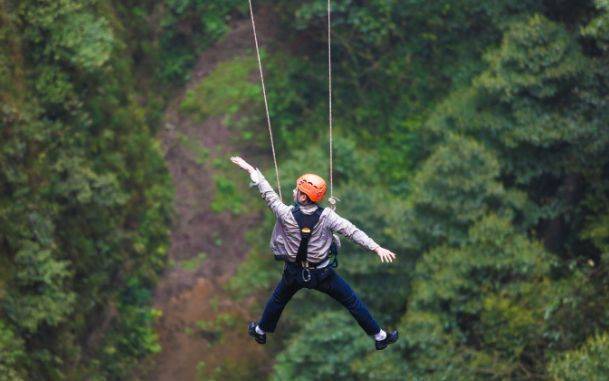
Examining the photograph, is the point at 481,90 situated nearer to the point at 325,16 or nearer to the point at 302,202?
the point at 325,16

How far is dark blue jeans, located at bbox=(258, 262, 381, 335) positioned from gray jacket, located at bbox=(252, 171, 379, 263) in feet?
0.48

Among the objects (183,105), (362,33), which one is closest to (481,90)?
(362,33)

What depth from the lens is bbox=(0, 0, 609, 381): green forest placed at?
17.7 m

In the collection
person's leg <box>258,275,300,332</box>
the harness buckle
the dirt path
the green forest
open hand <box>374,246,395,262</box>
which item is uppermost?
open hand <box>374,246,395,262</box>

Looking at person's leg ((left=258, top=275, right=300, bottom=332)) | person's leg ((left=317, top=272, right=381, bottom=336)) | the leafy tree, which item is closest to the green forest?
the leafy tree

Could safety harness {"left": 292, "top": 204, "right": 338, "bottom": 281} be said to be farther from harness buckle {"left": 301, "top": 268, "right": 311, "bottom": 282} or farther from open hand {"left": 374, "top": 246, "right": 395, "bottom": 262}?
open hand {"left": 374, "top": 246, "right": 395, "bottom": 262}

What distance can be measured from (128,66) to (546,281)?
371 inches

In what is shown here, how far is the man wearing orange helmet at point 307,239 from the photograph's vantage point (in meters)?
9.77

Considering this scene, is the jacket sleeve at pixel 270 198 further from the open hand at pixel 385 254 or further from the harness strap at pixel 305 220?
the open hand at pixel 385 254

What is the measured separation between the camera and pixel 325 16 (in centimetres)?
2233

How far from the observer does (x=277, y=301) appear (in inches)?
415

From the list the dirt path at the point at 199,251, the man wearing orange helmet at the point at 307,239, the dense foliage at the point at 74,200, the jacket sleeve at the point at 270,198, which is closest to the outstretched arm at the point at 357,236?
the man wearing orange helmet at the point at 307,239

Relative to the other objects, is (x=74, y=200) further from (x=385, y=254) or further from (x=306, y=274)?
(x=385, y=254)

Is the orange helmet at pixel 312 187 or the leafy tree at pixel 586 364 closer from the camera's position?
the orange helmet at pixel 312 187
